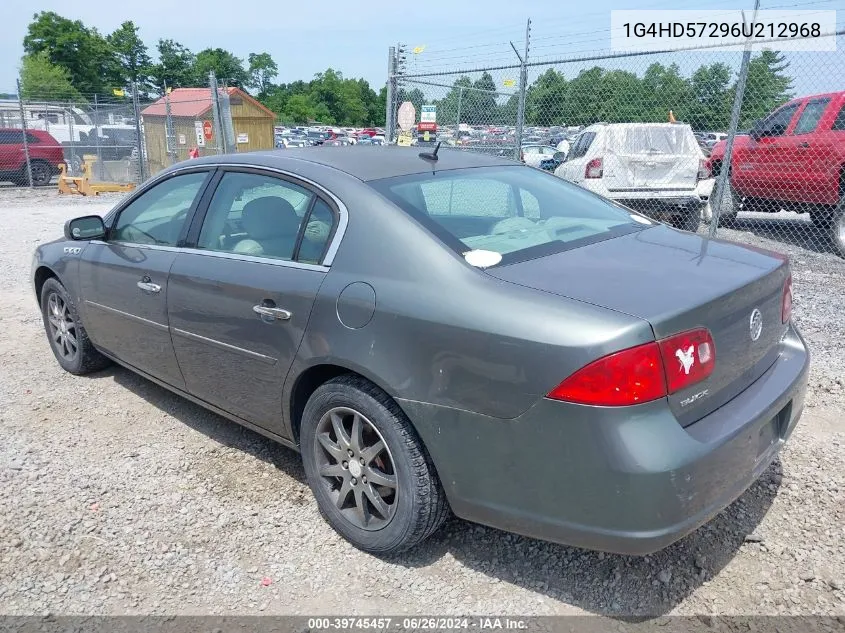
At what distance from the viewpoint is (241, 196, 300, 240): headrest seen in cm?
310

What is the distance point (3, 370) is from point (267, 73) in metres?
111

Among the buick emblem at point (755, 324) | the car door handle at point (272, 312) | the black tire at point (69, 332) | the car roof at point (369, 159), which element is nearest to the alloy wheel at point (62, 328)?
the black tire at point (69, 332)

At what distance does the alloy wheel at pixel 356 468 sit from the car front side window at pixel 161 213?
1.45m

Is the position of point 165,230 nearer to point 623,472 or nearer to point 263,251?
point 263,251

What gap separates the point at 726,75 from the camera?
307 inches

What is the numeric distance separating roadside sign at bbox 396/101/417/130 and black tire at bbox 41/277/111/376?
7261mm

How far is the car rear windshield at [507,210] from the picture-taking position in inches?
107

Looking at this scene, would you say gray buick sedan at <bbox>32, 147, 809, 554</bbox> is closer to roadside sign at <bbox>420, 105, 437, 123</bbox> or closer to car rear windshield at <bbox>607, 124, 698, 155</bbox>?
car rear windshield at <bbox>607, 124, 698, 155</bbox>

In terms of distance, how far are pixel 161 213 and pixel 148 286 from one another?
490mm

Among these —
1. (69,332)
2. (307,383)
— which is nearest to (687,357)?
(307,383)

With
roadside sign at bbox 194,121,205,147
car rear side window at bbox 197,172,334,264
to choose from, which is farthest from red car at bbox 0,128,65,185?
car rear side window at bbox 197,172,334,264

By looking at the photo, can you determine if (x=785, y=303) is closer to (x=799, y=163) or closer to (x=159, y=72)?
(x=799, y=163)

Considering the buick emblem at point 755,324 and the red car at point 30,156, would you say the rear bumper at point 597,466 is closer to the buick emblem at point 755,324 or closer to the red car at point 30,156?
the buick emblem at point 755,324

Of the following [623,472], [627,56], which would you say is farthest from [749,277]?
[627,56]
